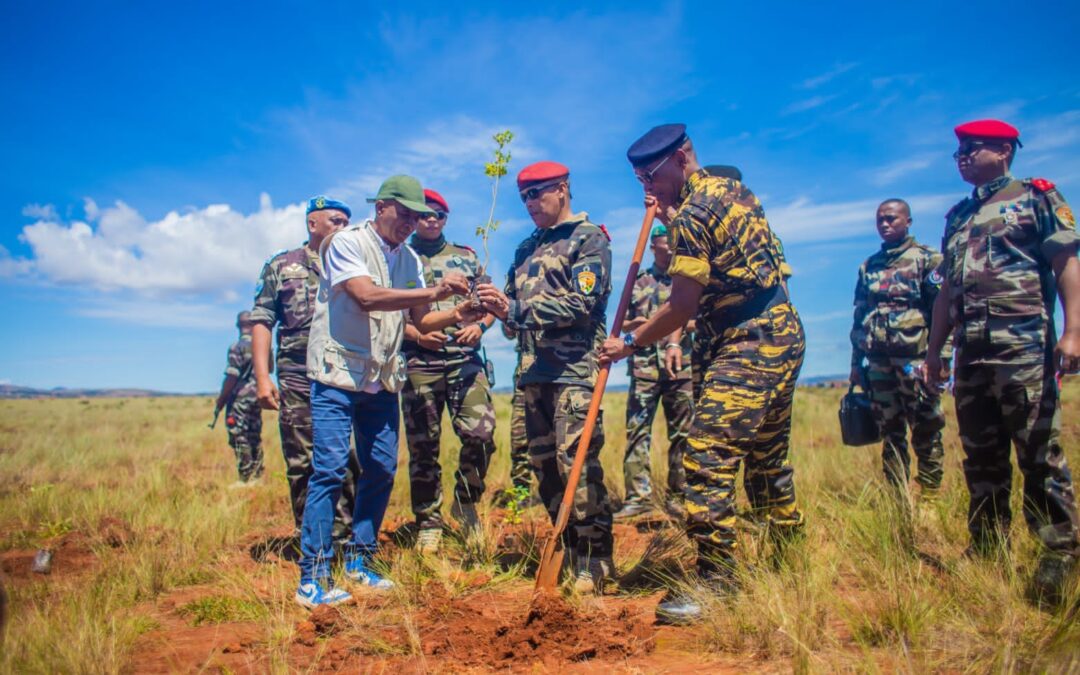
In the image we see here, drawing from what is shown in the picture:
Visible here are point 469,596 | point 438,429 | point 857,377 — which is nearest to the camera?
point 469,596

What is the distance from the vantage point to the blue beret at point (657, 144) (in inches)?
Answer: 135

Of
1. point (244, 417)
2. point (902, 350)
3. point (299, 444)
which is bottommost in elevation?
point (299, 444)

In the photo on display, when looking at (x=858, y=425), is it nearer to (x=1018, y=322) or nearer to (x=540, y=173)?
(x=1018, y=322)

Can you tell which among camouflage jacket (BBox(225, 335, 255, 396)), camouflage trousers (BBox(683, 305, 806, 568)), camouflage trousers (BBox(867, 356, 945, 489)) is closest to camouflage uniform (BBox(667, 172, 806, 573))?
camouflage trousers (BBox(683, 305, 806, 568))

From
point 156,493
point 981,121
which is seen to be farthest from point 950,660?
point 156,493

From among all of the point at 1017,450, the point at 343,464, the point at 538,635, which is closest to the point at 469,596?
the point at 538,635

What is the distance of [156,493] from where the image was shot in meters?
6.91

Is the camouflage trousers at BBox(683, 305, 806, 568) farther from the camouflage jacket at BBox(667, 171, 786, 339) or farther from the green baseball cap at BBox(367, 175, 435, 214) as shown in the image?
the green baseball cap at BBox(367, 175, 435, 214)

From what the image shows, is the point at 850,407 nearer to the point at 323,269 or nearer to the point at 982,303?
the point at 982,303

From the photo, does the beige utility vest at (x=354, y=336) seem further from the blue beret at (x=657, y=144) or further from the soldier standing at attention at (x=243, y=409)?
the soldier standing at attention at (x=243, y=409)

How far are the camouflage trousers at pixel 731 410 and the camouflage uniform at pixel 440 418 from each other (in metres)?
2.12

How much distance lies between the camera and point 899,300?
226 inches

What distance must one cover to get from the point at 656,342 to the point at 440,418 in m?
2.17

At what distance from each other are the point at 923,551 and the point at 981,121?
2.46 m
